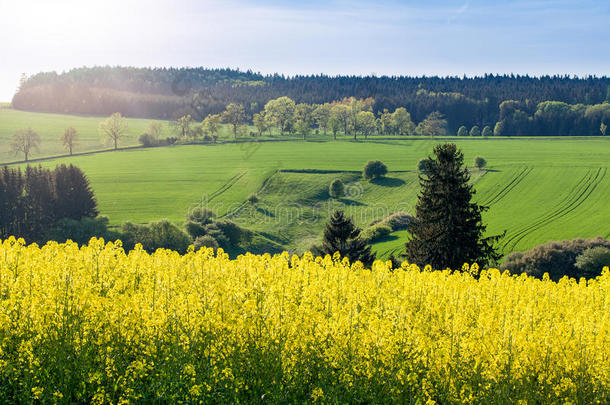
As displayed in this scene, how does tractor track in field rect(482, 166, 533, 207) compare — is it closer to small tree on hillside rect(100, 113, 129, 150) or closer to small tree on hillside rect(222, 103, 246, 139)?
small tree on hillside rect(222, 103, 246, 139)

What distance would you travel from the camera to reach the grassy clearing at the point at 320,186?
81.7 metres

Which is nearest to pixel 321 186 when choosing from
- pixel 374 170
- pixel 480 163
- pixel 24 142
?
pixel 374 170

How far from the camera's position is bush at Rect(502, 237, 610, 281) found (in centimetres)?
5562

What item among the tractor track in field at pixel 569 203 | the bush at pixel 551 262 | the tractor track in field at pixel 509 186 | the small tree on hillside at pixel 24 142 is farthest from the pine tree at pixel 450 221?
the small tree on hillside at pixel 24 142

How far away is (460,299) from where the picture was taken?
1475cm

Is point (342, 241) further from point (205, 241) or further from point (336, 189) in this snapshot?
point (336, 189)

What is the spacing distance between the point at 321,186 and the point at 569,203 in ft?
141

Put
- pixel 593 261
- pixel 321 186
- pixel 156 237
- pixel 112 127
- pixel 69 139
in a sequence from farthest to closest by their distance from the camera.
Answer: pixel 112 127
pixel 69 139
pixel 321 186
pixel 156 237
pixel 593 261

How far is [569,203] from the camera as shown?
87.6m

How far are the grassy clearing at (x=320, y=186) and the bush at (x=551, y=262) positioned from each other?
34.1 ft

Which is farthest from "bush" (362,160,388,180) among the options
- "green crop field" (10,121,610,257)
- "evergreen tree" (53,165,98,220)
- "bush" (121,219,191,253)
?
"evergreen tree" (53,165,98,220)

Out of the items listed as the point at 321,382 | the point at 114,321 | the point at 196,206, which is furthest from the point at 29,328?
the point at 196,206

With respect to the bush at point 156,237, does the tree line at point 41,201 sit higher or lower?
higher

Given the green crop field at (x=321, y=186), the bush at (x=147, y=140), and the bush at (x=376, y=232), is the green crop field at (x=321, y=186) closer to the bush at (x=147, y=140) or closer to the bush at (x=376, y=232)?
the bush at (x=376, y=232)
